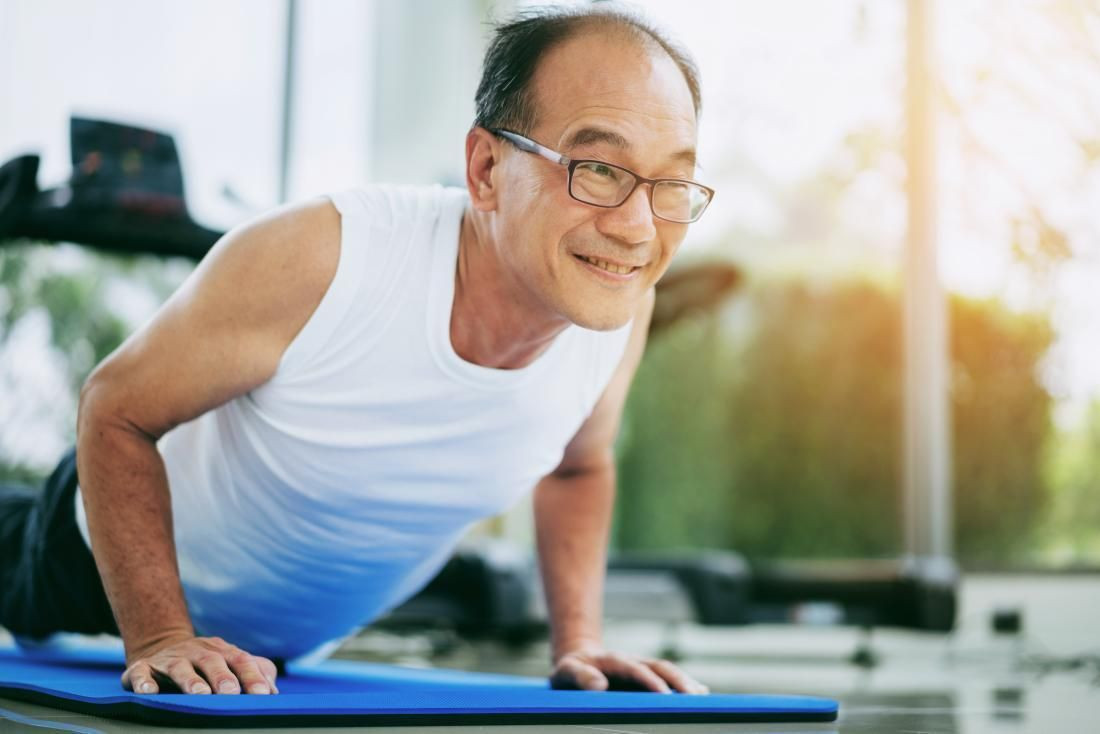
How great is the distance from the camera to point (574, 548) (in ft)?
6.18

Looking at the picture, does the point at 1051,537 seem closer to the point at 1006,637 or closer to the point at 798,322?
the point at 1006,637

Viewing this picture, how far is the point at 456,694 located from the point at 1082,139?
414cm

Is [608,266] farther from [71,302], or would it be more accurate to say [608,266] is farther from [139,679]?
[71,302]

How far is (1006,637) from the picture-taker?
4.05 m

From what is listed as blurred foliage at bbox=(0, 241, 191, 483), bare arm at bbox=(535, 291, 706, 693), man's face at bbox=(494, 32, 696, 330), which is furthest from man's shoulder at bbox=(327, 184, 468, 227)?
blurred foliage at bbox=(0, 241, 191, 483)

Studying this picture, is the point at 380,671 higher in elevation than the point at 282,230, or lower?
lower

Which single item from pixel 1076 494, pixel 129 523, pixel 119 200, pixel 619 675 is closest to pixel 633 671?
pixel 619 675

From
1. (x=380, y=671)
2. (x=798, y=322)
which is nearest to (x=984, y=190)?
(x=798, y=322)

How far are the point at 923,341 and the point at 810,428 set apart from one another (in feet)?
1.91

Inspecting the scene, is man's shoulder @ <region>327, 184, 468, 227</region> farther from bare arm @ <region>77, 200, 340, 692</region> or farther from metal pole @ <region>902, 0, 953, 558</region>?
metal pole @ <region>902, 0, 953, 558</region>

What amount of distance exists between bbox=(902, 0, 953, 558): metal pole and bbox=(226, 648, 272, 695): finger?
3927 millimetres

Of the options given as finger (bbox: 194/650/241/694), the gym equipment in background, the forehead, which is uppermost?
the forehead

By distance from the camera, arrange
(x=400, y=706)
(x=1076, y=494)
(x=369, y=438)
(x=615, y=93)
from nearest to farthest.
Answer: (x=400, y=706) < (x=615, y=93) < (x=369, y=438) < (x=1076, y=494)

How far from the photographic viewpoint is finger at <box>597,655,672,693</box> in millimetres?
1562
